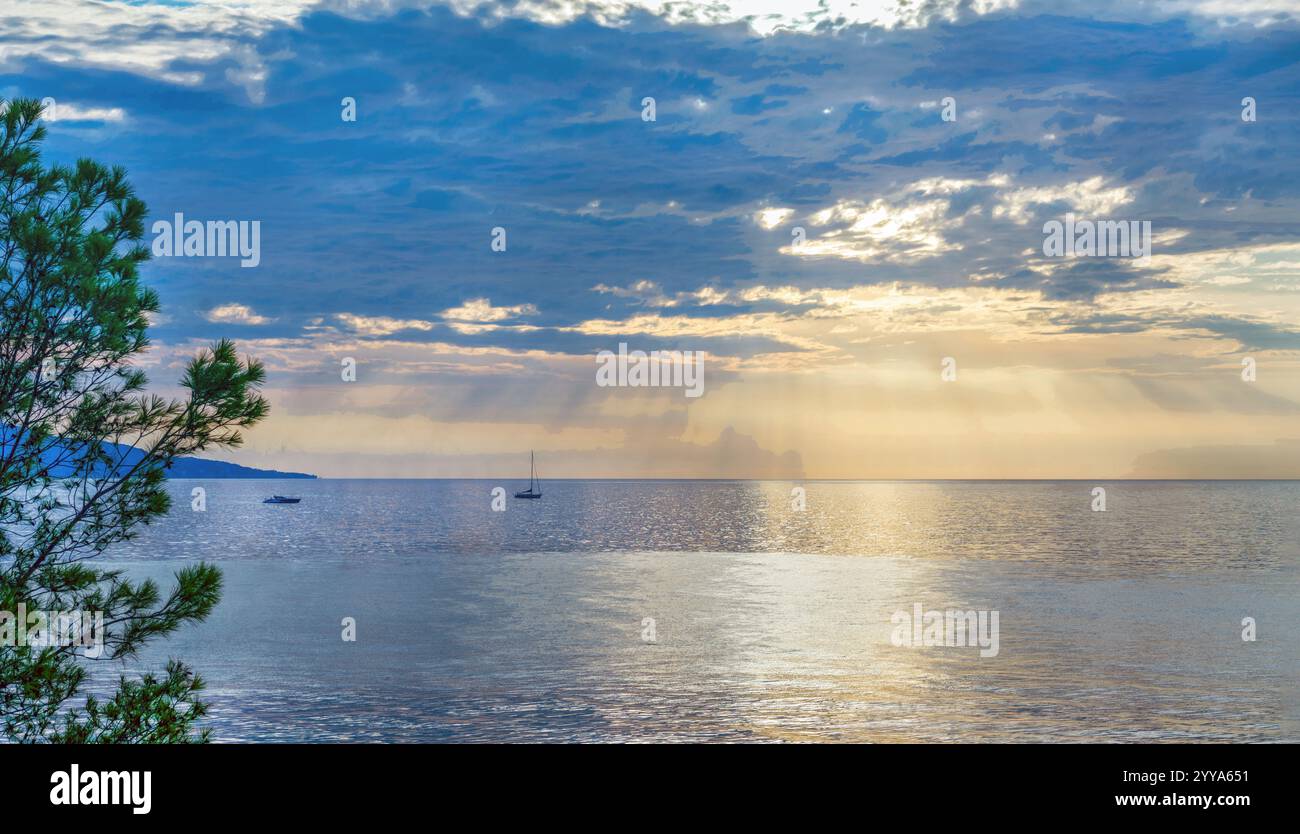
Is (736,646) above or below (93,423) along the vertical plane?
below

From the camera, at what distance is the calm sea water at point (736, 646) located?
27.2 meters

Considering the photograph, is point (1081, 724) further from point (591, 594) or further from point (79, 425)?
point (591, 594)

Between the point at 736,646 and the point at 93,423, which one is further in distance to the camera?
the point at 736,646

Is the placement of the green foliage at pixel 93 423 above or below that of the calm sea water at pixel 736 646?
above

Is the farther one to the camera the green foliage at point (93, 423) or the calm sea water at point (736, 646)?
the calm sea water at point (736, 646)

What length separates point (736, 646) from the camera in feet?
133

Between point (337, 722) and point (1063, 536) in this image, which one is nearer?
point (337, 722)

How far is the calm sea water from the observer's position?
89.4ft

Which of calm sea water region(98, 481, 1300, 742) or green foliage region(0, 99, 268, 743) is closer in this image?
green foliage region(0, 99, 268, 743)

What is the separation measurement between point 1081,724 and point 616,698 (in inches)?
536

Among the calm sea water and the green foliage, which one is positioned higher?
the green foliage
